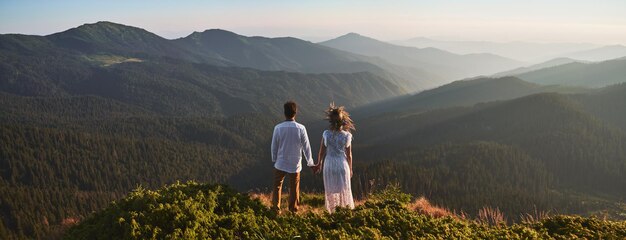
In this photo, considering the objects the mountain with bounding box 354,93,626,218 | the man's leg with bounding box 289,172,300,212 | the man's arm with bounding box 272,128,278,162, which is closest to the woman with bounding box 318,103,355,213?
the man's leg with bounding box 289,172,300,212

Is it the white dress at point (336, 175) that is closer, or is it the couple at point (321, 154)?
the couple at point (321, 154)

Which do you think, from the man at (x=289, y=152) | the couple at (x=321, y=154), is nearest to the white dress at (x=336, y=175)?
the couple at (x=321, y=154)

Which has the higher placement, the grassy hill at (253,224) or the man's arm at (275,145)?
the man's arm at (275,145)

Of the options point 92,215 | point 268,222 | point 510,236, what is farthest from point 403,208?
point 92,215

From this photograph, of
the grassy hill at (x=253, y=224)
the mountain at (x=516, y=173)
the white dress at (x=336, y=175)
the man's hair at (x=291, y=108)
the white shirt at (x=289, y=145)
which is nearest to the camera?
the grassy hill at (x=253, y=224)

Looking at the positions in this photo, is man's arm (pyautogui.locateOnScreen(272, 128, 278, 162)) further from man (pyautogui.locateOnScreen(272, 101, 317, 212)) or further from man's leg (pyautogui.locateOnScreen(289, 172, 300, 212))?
man's leg (pyautogui.locateOnScreen(289, 172, 300, 212))

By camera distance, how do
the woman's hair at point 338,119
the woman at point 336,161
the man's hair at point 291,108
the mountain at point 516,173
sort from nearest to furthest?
the man's hair at point 291,108 → the woman's hair at point 338,119 → the woman at point 336,161 → the mountain at point 516,173

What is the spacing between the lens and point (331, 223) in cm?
854

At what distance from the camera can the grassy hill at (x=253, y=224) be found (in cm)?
746

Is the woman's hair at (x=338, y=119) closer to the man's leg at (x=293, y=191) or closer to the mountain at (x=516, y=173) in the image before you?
the man's leg at (x=293, y=191)

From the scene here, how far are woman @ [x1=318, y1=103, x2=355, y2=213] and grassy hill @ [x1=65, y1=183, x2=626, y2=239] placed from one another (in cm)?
401

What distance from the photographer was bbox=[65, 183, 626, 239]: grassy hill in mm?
7461

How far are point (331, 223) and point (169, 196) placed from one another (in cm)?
345

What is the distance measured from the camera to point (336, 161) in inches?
532
